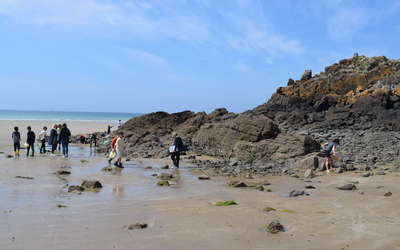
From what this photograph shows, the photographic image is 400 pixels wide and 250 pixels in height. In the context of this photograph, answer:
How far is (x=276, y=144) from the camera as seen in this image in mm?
17375

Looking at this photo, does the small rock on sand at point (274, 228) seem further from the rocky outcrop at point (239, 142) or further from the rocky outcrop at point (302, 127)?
the rocky outcrop at point (239, 142)

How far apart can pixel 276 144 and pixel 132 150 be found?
10.7 meters

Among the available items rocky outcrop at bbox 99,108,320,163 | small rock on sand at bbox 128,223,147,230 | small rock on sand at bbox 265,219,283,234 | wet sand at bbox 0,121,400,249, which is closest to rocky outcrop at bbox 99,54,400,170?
rocky outcrop at bbox 99,108,320,163

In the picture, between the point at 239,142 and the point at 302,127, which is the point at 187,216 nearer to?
the point at 239,142

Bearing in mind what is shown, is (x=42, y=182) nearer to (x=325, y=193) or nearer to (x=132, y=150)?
(x=325, y=193)

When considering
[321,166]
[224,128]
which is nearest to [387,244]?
[321,166]

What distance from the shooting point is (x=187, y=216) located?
6.44 metres

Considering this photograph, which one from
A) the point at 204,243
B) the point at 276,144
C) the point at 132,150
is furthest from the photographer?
the point at 132,150

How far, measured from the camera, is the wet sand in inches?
194

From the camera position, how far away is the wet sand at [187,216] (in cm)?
492

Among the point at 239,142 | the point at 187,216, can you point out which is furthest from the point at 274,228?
the point at 239,142

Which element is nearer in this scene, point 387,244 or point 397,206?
point 387,244

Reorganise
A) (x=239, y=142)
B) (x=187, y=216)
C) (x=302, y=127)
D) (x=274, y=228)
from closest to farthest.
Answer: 1. (x=274, y=228)
2. (x=187, y=216)
3. (x=239, y=142)
4. (x=302, y=127)

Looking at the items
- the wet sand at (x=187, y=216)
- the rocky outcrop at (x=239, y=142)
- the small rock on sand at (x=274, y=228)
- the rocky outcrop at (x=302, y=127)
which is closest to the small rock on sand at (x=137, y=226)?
the wet sand at (x=187, y=216)
